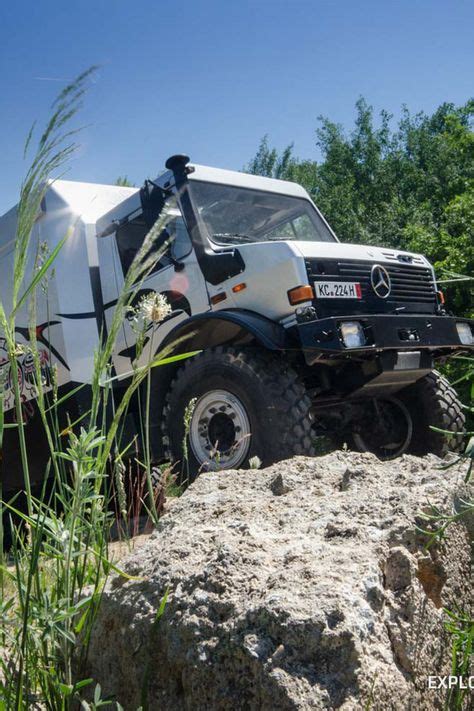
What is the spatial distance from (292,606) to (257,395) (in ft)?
11.6

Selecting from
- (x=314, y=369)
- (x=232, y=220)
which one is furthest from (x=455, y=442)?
(x=232, y=220)

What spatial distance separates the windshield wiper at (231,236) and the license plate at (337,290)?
0.97 metres

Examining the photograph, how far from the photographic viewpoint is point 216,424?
503 cm

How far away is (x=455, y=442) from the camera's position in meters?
5.63

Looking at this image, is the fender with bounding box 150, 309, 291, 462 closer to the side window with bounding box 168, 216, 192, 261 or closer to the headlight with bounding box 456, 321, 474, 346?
the side window with bounding box 168, 216, 192, 261

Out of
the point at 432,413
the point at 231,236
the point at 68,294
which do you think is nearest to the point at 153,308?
the point at 231,236

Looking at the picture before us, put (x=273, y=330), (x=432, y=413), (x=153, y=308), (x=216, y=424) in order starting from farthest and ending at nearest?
(x=432, y=413)
(x=216, y=424)
(x=273, y=330)
(x=153, y=308)

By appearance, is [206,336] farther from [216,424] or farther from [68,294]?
[68,294]

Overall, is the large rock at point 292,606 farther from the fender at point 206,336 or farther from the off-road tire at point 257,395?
the fender at point 206,336

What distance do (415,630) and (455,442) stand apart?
4.55 metres

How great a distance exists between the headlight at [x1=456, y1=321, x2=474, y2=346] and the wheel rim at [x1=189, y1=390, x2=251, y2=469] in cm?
191

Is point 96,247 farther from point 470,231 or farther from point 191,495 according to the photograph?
point 470,231

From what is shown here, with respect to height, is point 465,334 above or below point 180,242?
below

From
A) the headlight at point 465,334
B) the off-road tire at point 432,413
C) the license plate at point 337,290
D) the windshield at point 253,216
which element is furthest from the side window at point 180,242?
the headlight at point 465,334
